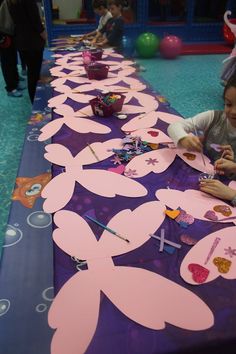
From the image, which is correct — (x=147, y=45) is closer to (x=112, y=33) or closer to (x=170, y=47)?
(x=170, y=47)

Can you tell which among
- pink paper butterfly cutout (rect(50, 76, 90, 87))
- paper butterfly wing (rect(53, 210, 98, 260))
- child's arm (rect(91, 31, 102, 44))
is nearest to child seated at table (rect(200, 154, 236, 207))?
paper butterfly wing (rect(53, 210, 98, 260))

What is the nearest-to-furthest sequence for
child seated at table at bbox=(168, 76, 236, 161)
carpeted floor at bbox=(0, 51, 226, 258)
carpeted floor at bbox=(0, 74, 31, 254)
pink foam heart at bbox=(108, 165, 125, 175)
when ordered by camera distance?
pink foam heart at bbox=(108, 165, 125, 175) → child seated at table at bbox=(168, 76, 236, 161) → carpeted floor at bbox=(0, 74, 31, 254) → carpeted floor at bbox=(0, 51, 226, 258)

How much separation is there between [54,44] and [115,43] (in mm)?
641

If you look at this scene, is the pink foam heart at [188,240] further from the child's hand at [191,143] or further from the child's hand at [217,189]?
the child's hand at [191,143]

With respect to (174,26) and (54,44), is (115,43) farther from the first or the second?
(174,26)

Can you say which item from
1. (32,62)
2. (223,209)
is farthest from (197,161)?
(32,62)

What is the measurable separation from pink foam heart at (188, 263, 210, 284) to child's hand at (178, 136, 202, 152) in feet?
1.79

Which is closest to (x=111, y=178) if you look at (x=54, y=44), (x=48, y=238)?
(x=48, y=238)

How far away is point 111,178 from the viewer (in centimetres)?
99

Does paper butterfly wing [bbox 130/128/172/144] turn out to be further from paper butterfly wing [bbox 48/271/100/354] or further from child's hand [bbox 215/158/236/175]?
paper butterfly wing [bbox 48/271/100/354]

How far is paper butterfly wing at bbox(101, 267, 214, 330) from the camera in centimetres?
57

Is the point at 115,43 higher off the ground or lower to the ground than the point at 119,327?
higher

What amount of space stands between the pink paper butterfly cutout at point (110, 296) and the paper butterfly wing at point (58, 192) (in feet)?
0.41

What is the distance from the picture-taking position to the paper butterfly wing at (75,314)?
1.80 ft
